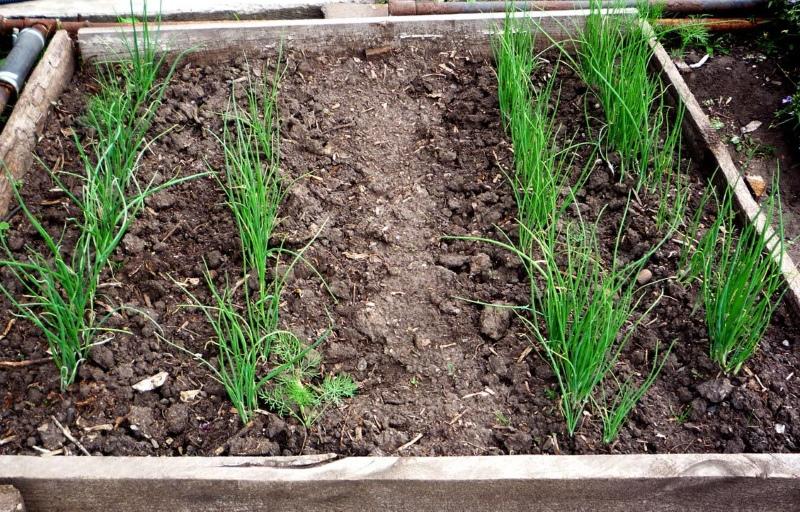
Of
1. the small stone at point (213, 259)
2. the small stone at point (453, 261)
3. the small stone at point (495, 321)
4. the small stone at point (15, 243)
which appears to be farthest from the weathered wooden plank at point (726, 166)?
the small stone at point (15, 243)

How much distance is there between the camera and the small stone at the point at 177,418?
190 cm

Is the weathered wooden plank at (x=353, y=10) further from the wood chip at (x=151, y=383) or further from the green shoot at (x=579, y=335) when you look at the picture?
the wood chip at (x=151, y=383)

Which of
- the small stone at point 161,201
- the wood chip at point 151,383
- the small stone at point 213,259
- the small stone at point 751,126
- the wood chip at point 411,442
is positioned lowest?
the wood chip at point 411,442

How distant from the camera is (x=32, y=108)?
104 inches

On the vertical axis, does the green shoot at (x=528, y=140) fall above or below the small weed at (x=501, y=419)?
above

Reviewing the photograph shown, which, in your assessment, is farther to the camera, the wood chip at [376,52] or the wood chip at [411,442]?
the wood chip at [376,52]

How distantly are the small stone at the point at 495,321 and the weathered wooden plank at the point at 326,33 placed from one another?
1.27 meters

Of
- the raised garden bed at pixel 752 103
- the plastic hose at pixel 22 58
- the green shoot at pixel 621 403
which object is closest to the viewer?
the green shoot at pixel 621 403

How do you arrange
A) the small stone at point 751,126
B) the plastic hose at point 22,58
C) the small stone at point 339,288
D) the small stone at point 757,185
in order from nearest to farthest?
the small stone at point 339,288 → the plastic hose at point 22,58 → the small stone at point 757,185 → the small stone at point 751,126

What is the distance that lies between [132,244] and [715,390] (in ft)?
5.46

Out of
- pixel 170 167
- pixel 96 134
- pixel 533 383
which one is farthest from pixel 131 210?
pixel 533 383

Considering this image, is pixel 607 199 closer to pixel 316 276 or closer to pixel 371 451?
pixel 316 276

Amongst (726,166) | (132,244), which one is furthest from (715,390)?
(132,244)

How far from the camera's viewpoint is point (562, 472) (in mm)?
1711
